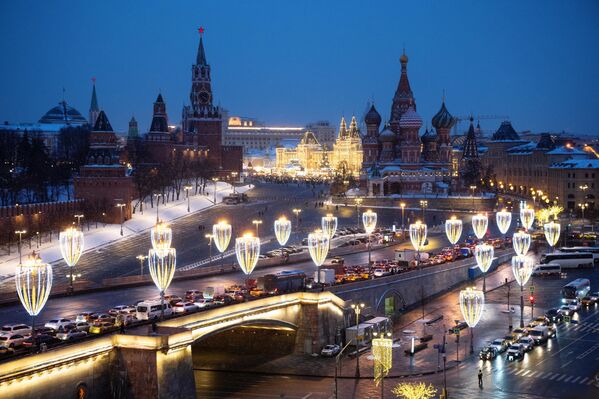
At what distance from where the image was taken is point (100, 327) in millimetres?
25000

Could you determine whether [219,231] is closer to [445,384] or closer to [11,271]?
[11,271]

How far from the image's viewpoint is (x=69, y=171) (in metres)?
78.5

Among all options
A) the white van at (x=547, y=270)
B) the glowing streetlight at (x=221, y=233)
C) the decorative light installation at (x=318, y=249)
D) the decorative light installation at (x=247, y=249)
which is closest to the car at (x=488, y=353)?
the decorative light installation at (x=318, y=249)

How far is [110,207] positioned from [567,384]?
37.3 meters

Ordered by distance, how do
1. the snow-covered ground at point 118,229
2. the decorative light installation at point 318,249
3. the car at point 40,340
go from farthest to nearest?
1. the snow-covered ground at point 118,229
2. the decorative light installation at point 318,249
3. the car at point 40,340

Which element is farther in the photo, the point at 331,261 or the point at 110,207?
the point at 110,207

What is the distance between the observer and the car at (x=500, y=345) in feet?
108

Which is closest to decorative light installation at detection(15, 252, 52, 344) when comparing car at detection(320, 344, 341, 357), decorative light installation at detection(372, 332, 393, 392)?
decorative light installation at detection(372, 332, 393, 392)

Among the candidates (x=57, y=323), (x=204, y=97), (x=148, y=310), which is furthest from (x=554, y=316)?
(x=204, y=97)

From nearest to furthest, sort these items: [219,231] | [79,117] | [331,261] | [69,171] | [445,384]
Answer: [445,384]
[219,231]
[331,261]
[69,171]
[79,117]

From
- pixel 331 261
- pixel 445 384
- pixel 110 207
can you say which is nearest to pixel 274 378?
pixel 445 384

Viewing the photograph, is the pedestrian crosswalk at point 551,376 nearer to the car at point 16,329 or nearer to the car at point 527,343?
the car at point 527,343

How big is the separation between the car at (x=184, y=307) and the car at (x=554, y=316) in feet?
52.9

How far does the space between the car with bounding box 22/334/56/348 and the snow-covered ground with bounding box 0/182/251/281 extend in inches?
643
